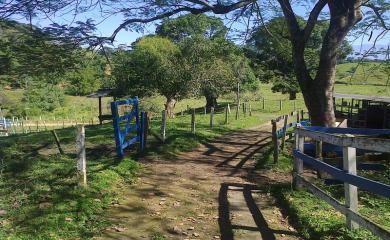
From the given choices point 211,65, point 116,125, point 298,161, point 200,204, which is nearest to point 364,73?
point 298,161

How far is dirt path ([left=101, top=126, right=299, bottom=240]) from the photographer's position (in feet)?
20.1

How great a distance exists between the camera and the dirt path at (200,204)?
20.1ft

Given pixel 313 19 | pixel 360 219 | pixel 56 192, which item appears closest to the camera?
pixel 360 219

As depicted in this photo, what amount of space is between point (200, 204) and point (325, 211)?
212 cm

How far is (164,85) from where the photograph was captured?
30.0 meters

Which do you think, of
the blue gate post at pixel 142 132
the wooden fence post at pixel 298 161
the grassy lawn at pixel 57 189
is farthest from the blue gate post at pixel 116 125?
the wooden fence post at pixel 298 161

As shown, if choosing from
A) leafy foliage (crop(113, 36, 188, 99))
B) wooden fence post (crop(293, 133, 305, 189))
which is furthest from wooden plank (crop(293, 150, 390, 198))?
leafy foliage (crop(113, 36, 188, 99))

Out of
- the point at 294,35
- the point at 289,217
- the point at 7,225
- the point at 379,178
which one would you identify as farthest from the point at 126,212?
the point at 294,35

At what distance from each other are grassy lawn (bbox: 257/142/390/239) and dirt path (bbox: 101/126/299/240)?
0.23 meters

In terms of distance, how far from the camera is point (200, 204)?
7.59m

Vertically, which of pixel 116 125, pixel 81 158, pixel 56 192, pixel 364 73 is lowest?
pixel 56 192

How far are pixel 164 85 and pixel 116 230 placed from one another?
24.2 metres

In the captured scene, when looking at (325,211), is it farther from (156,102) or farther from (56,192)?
(156,102)

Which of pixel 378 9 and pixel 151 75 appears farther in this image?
pixel 151 75
